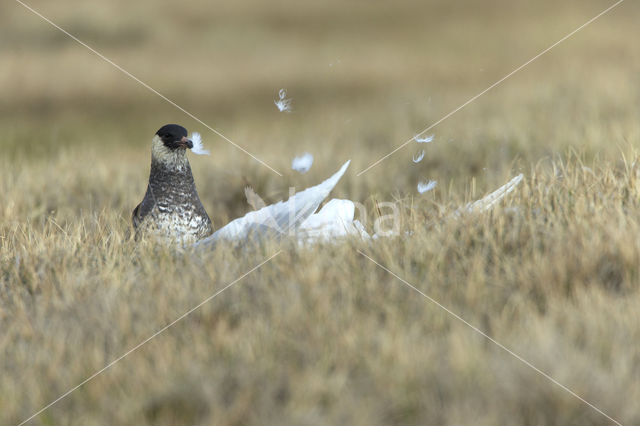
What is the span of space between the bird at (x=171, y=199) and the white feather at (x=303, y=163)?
1759 millimetres

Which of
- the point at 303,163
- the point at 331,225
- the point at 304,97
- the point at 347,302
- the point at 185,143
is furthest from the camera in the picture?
the point at 304,97

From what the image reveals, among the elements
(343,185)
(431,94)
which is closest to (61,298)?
(343,185)

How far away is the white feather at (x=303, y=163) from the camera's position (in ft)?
18.9

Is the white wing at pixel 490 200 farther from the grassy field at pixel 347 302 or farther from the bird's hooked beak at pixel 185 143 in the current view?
the bird's hooked beak at pixel 185 143

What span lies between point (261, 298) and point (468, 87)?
702cm

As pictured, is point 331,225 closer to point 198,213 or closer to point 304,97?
point 198,213

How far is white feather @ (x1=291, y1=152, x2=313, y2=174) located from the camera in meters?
5.77

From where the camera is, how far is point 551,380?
226 centimetres

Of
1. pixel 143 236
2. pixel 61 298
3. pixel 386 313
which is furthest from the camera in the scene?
pixel 143 236

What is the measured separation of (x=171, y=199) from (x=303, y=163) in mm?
2116

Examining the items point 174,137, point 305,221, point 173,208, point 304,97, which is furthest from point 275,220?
point 304,97

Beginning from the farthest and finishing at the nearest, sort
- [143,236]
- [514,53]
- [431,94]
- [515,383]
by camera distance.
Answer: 1. [514,53]
2. [431,94]
3. [143,236]
4. [515,383]

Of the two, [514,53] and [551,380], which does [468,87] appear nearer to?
[514,53]

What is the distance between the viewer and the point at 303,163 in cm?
591
